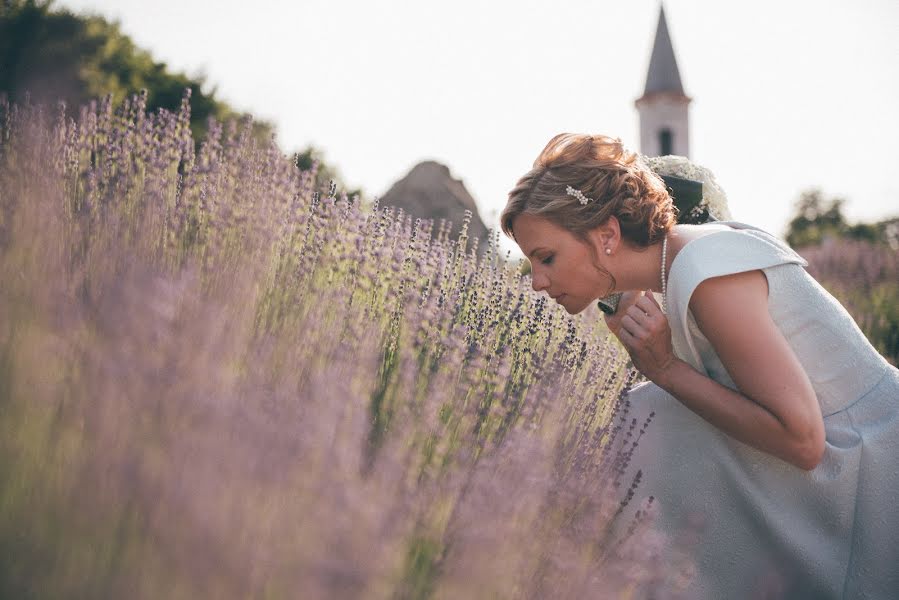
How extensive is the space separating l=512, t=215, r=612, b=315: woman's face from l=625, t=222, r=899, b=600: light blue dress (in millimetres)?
267

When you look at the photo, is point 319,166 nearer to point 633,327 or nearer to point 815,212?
point 633,327

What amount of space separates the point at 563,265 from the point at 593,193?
0.84 feet

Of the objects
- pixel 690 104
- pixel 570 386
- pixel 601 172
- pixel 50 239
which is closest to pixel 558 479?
pixel 570 386

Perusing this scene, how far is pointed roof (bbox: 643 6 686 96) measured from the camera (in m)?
34.6

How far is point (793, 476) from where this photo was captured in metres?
2.18

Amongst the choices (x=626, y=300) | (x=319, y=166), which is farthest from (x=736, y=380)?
(x=319, y=166)

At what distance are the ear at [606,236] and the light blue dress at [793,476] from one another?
24 cm

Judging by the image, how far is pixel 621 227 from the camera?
2.36 meters

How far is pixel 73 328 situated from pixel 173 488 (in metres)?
0.42

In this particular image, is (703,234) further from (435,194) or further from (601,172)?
(435,194)

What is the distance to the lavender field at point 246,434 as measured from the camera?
0.84 meters

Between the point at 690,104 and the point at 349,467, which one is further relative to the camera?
the point at 690,104

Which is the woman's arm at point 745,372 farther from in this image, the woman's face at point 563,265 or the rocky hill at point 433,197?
the rocky hill at point 433,197

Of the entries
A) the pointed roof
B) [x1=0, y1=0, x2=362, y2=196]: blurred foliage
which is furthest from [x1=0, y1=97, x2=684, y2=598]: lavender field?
the pointed roof
